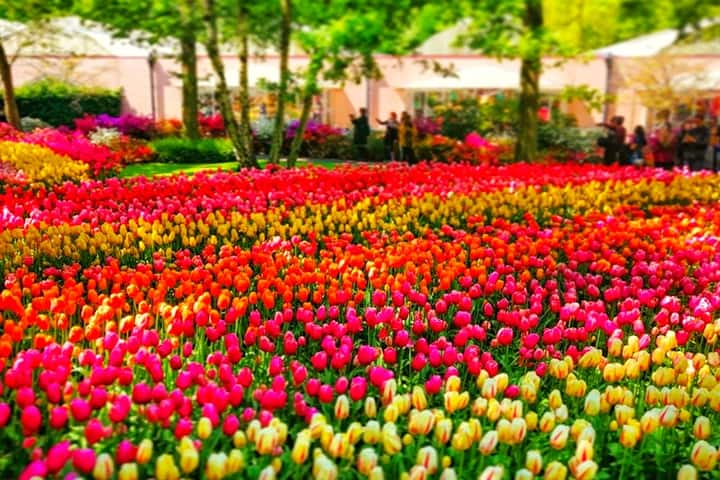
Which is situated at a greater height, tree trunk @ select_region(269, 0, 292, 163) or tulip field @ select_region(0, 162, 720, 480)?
tree trunk @ select_region(269, 0, 292, 163)

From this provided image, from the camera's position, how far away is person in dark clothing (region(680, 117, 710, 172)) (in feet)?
63.0

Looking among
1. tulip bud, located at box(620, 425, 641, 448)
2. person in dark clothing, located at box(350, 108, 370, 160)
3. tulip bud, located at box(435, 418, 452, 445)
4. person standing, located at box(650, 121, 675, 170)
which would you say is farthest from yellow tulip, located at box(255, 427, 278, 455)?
person in dark clothing, located at box(350, 108, 370, 160)

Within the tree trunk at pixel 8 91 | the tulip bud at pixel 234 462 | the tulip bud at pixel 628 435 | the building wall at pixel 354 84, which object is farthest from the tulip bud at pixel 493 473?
the building wall at pixel 354 84

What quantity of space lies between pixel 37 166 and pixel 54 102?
21.5 metres

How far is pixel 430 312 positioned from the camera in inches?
181

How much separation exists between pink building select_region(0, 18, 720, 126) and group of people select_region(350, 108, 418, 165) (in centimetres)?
486

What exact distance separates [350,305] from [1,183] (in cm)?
688

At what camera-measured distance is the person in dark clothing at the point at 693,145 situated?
63.0 feet

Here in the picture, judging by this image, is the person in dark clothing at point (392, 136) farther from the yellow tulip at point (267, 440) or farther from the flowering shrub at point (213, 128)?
the yellow tulip at point (267, 440)

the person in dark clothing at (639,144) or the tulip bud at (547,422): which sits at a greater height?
the person in dark clothing at (639,144)

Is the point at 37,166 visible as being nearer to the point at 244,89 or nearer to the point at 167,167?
the point at 244,89

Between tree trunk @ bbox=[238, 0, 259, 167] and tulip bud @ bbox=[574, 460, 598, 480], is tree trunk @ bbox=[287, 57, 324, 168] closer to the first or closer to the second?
tree trunk @ bbox=[238, 0, 259, 167]

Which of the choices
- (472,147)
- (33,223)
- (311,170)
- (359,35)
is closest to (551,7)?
(472,147)

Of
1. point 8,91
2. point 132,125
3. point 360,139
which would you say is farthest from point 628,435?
point 132,125
